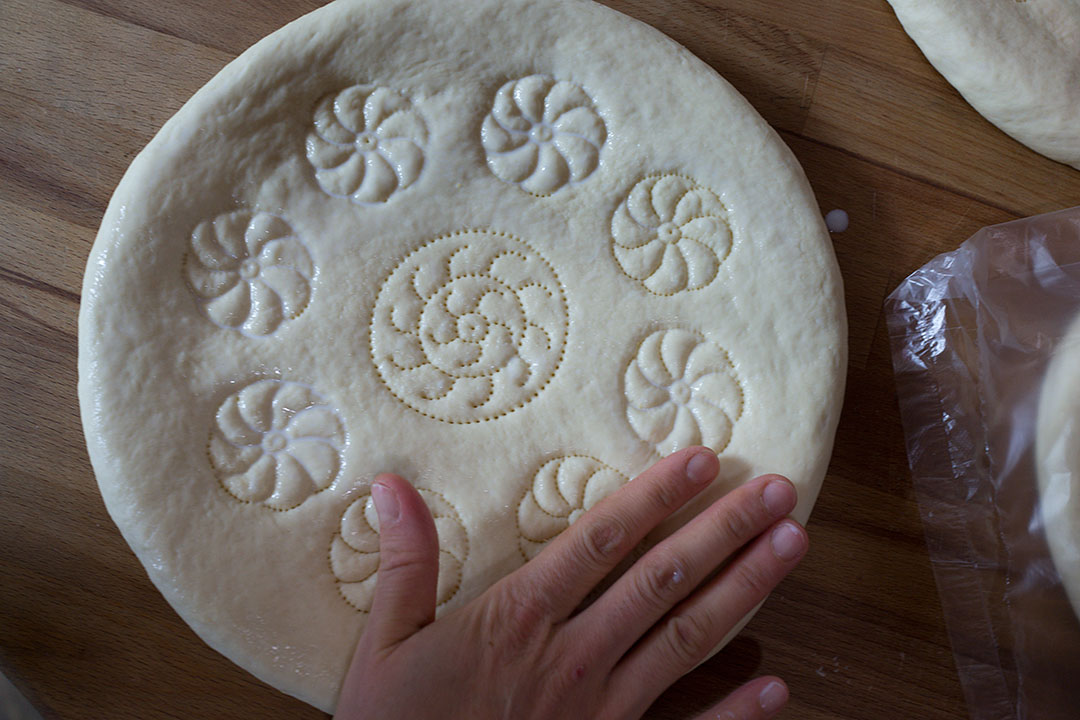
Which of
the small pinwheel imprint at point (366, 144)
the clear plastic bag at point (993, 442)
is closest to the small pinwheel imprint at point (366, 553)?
the small pinwheel imprint at point (366, 144)

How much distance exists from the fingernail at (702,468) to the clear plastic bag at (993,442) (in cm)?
30

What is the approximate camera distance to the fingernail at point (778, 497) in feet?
2.29

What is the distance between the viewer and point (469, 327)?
76 centimetres

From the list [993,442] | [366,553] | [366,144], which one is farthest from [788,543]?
[366,144]

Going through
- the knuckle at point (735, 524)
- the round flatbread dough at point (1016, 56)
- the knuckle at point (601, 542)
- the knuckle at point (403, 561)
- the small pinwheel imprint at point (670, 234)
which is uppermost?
the round flatbread dough at point (1016, 56)

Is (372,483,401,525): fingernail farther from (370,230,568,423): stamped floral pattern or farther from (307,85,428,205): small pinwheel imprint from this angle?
(307,85,428,205): small pinwheel imprint

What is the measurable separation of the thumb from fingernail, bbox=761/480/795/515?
31 cm

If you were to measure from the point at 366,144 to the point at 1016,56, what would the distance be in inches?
29.1

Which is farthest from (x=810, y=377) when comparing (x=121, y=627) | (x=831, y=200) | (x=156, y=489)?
(x=121, y=627)

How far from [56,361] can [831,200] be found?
0.91 metres

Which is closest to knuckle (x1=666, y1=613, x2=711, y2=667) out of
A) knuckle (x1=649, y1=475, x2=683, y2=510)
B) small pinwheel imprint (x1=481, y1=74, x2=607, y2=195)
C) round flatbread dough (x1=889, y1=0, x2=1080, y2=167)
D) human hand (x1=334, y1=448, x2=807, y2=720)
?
human hand (x1=334, y1=448, x2=807, y2=720)

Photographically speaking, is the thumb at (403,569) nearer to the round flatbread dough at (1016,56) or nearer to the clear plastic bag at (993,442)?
the clear plastic bag at (993,442)

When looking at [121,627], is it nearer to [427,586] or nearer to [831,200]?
[427,586]

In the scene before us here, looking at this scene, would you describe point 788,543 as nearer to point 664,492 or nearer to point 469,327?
point 664,492
